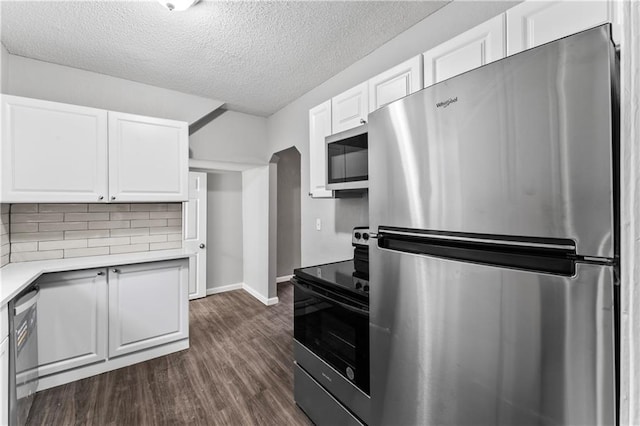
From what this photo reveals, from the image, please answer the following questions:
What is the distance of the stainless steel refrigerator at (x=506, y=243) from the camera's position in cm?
63

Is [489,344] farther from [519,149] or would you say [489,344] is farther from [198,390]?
[198,390]

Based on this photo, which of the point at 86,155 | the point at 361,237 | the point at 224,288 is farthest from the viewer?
the point at 224,288

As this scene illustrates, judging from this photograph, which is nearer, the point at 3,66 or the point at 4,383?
the point at 4,383

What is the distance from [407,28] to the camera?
206cm

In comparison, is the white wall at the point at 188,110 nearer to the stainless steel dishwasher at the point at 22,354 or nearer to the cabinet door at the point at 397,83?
the stainless steel dishwasher at the point at 22,354

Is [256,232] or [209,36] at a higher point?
[209,36]

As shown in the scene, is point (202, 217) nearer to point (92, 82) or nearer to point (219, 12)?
point (92, 82)

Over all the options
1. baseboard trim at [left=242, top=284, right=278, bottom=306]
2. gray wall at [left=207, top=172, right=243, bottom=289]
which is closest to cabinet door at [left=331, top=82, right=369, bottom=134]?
baseboard trim at [left=242, top=284, right=278, bottom=306]

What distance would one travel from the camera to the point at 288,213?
5086mm

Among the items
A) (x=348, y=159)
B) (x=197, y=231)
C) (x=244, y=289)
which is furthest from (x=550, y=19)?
(x=244, y=289)

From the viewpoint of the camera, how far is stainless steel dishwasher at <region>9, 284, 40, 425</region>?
1.52m

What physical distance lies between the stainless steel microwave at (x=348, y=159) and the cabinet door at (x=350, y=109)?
14 cm

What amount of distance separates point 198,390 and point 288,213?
3.23m

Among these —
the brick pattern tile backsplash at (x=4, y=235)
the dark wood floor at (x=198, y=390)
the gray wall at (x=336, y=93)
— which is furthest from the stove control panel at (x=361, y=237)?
the brick pattern tile backsplash at (x=4, y=235)
